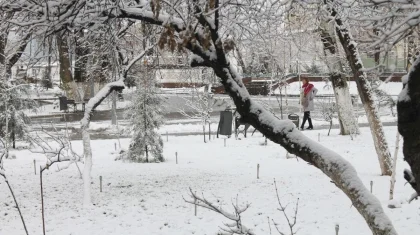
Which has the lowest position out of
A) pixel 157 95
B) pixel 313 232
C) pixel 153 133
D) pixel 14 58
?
pixel 313 232

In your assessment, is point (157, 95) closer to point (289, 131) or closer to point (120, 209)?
point (120, 209)

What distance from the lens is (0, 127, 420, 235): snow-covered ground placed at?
7664mm

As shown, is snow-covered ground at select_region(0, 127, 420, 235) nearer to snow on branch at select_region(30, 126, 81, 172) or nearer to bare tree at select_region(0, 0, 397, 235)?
snow on branch at select_region(30, 126, 81, 172)

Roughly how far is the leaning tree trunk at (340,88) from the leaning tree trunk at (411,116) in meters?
12.7

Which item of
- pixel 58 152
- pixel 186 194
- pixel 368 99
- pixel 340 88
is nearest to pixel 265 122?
pixel 58 152

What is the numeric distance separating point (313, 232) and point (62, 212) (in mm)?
4520

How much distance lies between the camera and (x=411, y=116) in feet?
9.31

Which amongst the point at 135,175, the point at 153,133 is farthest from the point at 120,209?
the point at 153,133

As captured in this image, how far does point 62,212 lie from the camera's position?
845cm

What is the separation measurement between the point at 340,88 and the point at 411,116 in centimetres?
1398

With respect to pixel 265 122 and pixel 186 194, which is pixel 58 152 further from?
pixel 265 122

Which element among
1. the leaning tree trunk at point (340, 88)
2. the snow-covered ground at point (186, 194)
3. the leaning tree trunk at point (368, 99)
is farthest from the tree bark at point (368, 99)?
the leaning tree trunk at point (340, 88)

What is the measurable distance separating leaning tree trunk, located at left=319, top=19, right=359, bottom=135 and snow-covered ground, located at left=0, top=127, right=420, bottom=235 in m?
1.93

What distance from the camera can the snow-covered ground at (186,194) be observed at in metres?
7.66
